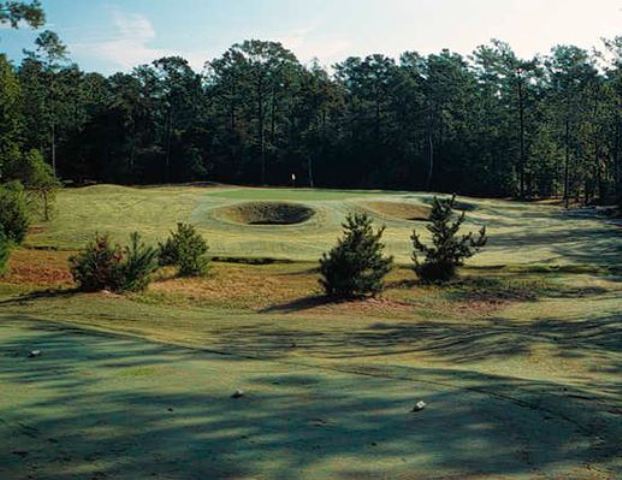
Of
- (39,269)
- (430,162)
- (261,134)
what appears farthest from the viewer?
(261,134)

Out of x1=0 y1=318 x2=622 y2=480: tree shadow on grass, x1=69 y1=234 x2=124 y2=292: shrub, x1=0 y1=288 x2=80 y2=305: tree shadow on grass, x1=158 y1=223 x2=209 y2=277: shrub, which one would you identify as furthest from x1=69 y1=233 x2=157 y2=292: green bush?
x1=0 y1=318 x2=622 y2=480: tree shadow on grass

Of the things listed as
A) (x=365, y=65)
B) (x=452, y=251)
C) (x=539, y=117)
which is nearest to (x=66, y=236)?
(x=452, y=251)

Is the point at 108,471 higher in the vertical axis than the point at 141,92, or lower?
lower

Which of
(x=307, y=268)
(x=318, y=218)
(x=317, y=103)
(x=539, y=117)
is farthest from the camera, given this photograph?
(x=317, y=103)

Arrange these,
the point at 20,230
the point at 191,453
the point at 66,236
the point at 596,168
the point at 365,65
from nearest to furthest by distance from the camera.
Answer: the point at 191,453
the point at 20,230
the point at 66,236
the point at 596,168
the point at 365,65

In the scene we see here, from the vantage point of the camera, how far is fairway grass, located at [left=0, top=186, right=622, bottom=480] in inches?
207

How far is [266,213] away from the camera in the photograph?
43344mm

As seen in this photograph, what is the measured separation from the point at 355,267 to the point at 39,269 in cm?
1080

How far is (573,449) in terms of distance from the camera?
546 cm

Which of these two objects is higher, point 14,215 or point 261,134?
point 261,134

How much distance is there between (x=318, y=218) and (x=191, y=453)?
35.0 m

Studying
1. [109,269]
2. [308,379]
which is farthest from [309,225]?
[308,379]

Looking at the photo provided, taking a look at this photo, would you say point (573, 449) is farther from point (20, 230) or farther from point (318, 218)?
point (318, 218)

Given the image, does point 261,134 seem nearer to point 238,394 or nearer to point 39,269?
point 39,269
